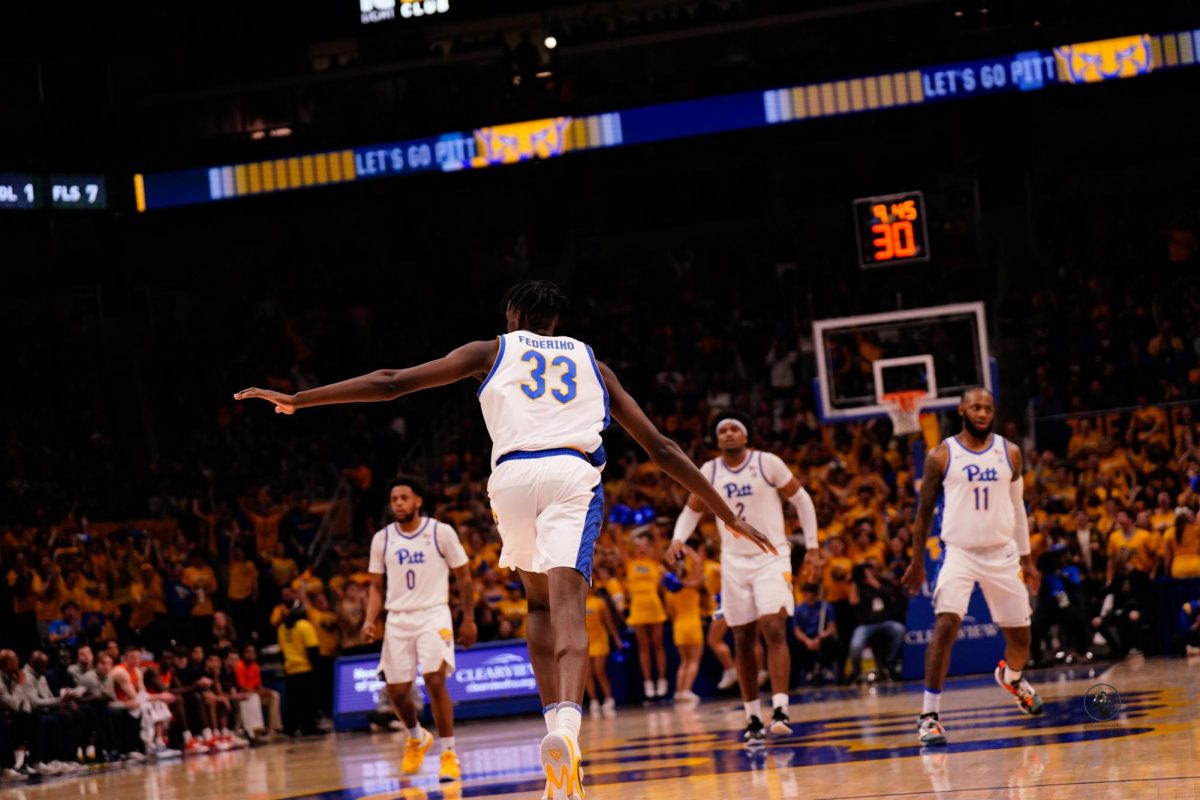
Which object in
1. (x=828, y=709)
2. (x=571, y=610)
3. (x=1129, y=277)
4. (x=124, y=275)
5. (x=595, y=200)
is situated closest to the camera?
(x=571, y=610)

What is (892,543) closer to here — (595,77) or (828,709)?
(828,709)

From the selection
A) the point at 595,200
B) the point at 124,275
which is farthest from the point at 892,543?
the point at 124,275

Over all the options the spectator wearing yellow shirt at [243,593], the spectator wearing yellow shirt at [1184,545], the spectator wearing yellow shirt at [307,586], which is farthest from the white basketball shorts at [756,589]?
the spectator wearing yellow shirt at [243,593]

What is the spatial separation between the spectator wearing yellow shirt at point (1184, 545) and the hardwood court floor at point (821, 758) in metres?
1.41

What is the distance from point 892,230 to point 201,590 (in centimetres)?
1026

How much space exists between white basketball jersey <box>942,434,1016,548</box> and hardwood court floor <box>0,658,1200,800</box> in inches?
48.3

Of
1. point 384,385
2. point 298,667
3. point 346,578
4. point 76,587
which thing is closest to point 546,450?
point 384,385

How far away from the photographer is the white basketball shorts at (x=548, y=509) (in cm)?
606

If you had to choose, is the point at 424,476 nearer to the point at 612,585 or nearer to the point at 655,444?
the point at 612,585

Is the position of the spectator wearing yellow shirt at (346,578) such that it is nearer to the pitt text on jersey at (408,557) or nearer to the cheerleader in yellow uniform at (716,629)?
the cheerleader in yellow uniform at (716,629)

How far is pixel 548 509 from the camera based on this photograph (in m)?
6.09

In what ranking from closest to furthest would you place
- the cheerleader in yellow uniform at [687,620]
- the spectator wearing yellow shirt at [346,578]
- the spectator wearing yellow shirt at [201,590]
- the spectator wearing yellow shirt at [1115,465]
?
the cheerleader in yellow uniform at [687,620] < the spectator wearing yellow shirt at [1115,465] < the spectator wearing yellow shirt at [346,578] < the spectator wearing yellow shirt at [201,590]

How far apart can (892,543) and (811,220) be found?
39.8ft

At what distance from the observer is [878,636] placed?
17078mm
